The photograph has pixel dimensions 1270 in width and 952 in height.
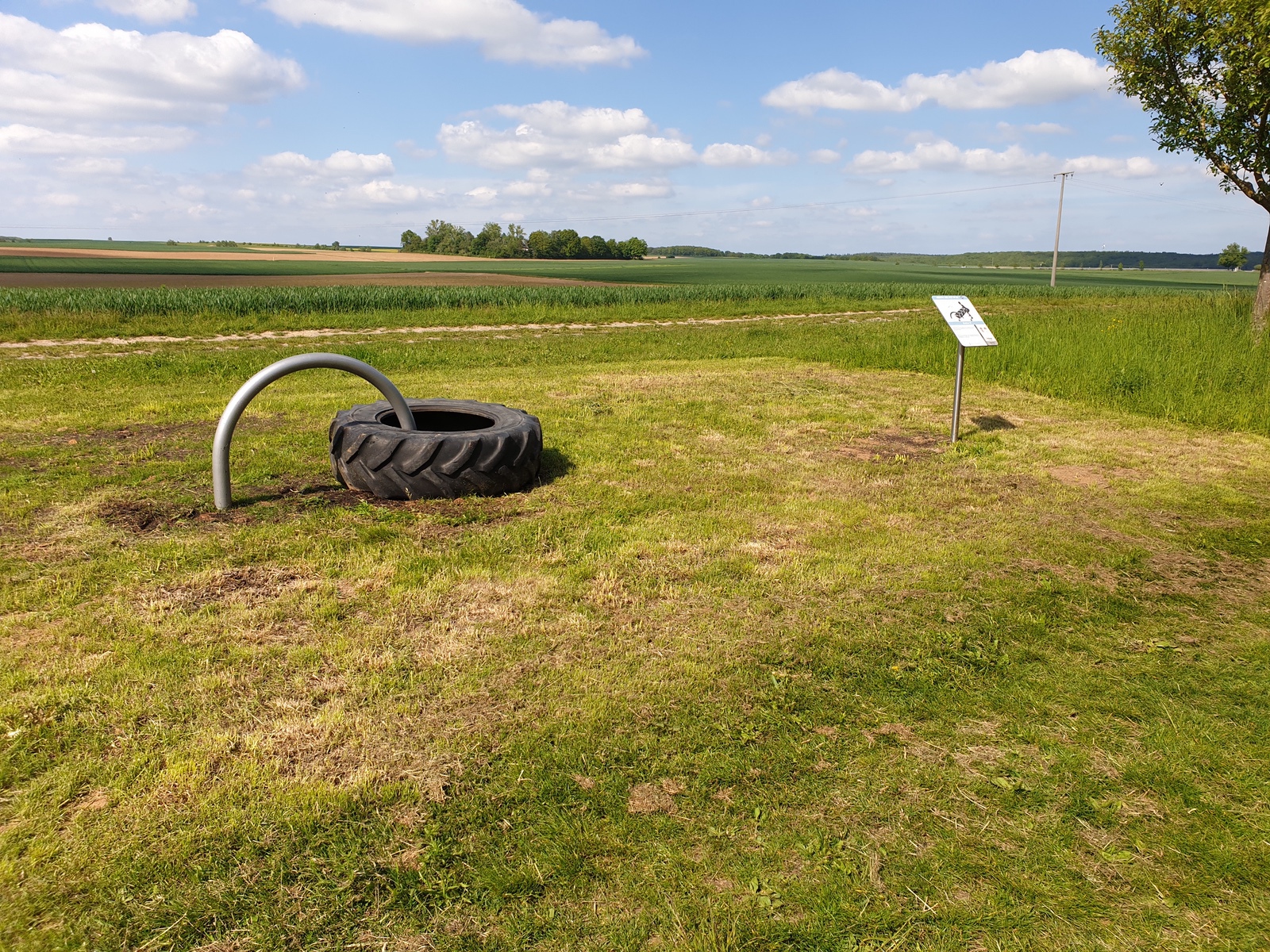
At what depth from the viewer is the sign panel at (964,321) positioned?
304 inches

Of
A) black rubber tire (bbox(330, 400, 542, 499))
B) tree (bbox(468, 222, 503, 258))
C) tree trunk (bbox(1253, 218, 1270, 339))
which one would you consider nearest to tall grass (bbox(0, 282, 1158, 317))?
black rubber tire (bbox(330, 400, 542, 499))

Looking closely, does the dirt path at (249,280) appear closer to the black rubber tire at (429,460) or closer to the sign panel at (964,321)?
the sign panel at (964,321)

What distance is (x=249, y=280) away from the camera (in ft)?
137

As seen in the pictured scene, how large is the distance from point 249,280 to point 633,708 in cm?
4586

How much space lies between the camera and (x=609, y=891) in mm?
2311

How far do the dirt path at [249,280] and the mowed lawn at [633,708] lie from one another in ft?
96.3

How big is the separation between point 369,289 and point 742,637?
26509 mm

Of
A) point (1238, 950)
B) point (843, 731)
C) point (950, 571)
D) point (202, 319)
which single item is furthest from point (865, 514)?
point (202, 319)

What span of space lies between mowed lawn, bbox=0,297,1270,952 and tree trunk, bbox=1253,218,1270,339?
8400 mm

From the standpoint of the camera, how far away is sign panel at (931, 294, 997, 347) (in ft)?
25.3

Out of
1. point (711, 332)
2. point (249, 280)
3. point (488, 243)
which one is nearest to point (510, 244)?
point (488, 243)

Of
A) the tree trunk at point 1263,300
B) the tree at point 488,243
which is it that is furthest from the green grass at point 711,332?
the tree at point 488,243

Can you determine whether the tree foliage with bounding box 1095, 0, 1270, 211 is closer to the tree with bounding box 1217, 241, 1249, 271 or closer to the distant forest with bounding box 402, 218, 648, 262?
the distant forest with bounding box 402, 218, 648, 262

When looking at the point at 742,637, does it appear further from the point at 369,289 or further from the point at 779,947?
the point at 369,289
